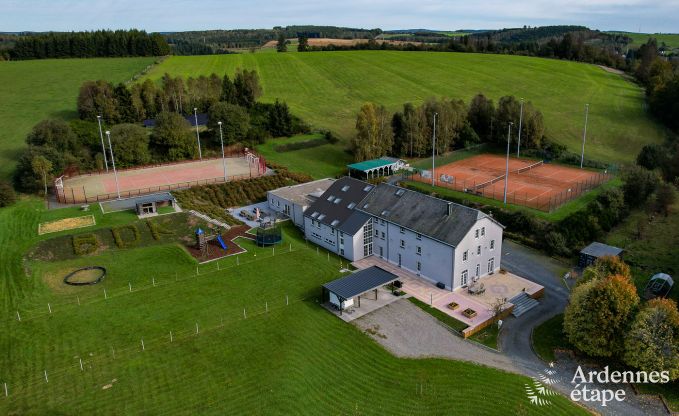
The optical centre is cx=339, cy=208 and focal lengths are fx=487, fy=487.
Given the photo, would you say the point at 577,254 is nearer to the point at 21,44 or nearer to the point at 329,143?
the point at 329,143

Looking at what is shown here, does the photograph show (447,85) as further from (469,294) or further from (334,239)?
(469,294)

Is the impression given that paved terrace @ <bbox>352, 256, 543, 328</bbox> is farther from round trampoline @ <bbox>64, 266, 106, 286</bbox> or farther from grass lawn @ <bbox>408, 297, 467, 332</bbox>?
round trampoline @ <bbox>64, 266, 106, 286</bbox>

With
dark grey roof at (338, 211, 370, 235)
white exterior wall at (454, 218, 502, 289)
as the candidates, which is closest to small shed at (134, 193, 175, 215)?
dark grey roof at (338, 211, 370, 235)

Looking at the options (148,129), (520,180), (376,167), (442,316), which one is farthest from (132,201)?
(520,180)

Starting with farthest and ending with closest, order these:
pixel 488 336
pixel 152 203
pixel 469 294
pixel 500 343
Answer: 1. pixel 152 203
2. pixel 469 294
3. pixel 488 336
4. pixel 500 343

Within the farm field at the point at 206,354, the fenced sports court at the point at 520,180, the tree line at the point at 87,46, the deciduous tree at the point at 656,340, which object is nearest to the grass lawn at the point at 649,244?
the fenced sports court at the point at 520,180

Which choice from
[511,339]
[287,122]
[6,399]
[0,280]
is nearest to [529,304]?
[511,339]
